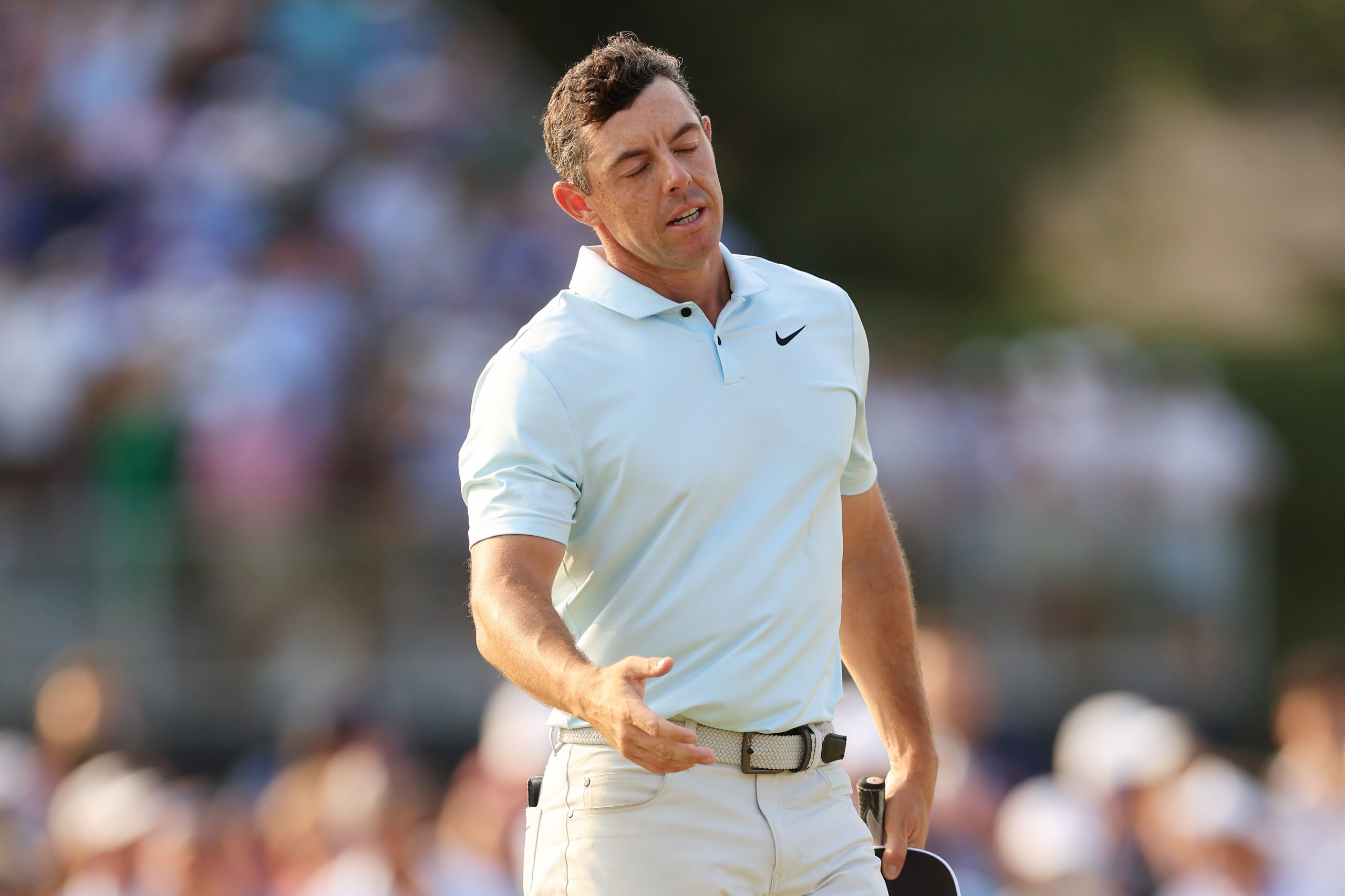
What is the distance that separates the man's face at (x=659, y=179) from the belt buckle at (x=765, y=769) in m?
0.81

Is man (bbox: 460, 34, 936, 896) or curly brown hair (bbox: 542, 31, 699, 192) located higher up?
curly brown hair (bbox: 542, 31, 699, 192)

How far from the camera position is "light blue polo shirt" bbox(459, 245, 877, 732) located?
3113 millimetres

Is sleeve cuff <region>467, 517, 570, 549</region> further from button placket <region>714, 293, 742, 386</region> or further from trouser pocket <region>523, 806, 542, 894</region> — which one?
trouser pocket <region>523, 806, 542, 894</region>

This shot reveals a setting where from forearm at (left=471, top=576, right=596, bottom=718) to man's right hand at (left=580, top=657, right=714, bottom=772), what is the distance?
0.13 ft

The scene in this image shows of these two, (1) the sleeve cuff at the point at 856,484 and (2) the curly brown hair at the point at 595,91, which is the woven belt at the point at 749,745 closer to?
(1) the sleeve cuff at the point at 856,484

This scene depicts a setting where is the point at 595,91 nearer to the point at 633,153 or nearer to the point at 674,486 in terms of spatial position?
the point at 633,153

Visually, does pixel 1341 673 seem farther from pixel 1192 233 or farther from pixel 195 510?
pixel 1192 233

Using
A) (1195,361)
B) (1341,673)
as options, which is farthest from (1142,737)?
(1195,361)

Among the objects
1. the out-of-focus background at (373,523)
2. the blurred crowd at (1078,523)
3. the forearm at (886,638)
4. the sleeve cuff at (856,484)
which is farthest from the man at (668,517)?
the blurred crowd at (1078,523)

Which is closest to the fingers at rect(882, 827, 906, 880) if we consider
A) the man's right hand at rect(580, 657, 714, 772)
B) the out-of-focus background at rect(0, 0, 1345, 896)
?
the man's right hand at rect(580, 657, 714, 772)

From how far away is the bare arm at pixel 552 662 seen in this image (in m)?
2.68

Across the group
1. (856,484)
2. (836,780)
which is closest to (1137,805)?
(856,484)

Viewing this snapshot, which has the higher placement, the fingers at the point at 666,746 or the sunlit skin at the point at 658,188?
the sunlit skin at the point at 658,188

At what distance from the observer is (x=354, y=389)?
31.3 ft
